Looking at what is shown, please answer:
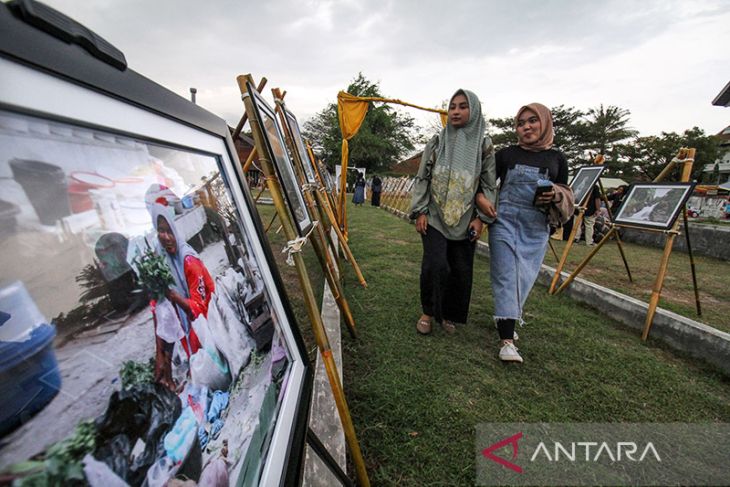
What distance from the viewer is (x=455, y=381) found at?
2.03 m

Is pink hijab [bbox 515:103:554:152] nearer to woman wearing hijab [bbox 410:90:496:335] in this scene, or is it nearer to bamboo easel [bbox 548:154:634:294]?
woman wearing hijab [bbox 410:90:496:335]

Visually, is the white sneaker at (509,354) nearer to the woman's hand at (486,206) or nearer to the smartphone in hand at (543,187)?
the woman's hand at (486,206)

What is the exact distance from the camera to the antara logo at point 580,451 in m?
1.54

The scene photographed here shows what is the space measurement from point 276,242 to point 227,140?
485 centimetres

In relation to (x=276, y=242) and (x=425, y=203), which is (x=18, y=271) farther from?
(x=276, y=242)

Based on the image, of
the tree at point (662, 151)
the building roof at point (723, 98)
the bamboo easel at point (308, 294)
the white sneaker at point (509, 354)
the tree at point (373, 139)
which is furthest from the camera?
the tree at point (373, 139)

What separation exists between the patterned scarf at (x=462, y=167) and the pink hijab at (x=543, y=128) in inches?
12.3

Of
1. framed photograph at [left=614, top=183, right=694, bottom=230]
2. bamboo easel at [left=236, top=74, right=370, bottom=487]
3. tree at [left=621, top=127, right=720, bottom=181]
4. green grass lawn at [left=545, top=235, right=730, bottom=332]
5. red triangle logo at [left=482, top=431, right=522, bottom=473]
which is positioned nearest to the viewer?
bamboo easel at [left=236, top=74, right=370, bottom=487]

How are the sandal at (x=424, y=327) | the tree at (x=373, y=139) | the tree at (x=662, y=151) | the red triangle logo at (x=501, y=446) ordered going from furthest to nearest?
the tree at (x=373, y=139), the tree at (x=662, y=151), the sandal at (x=424, y=327), the red triangle logo at (x=501, y=446)

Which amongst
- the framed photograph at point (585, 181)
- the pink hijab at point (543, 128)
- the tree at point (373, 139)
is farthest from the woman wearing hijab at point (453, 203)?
the tree at point (373, 139)

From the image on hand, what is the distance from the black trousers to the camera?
8.12 feet

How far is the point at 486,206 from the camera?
2383 mm

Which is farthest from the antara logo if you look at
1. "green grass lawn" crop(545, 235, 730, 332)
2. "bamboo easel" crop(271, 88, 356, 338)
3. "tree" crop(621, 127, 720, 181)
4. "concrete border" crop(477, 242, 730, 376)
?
"tree" crop(621, 127, 720, 181)

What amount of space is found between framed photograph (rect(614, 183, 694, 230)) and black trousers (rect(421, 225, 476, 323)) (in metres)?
1.91
